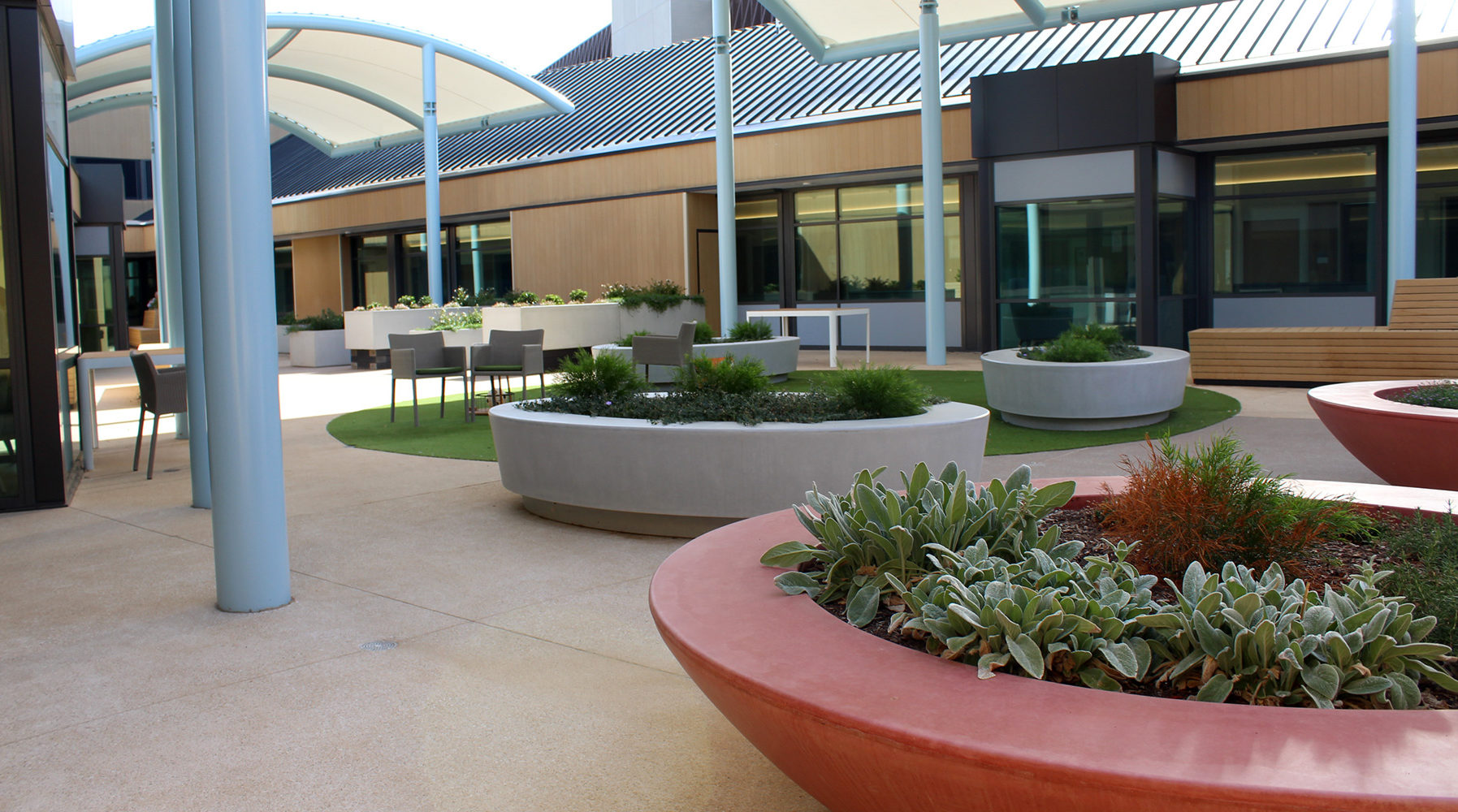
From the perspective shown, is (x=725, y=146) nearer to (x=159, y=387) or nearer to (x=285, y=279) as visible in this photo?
(x=159, y=387)

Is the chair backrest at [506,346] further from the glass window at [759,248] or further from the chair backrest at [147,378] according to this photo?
the glass window at [759,248]

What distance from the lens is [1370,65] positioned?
46.8 ft

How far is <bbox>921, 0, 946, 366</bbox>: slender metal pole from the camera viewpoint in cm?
1566

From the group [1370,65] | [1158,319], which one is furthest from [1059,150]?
[1370,65]

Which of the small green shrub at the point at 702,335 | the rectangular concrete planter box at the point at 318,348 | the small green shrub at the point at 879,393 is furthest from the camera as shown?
the rectangular concrete planter box at the point at 318,348

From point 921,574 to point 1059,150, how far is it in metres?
14.2

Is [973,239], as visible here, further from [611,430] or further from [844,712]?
[844,712]

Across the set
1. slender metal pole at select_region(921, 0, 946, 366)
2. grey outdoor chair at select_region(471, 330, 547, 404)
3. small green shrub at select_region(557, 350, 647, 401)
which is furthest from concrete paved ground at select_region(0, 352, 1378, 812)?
slender metal pole at select_region(921, 0, 946, 366)

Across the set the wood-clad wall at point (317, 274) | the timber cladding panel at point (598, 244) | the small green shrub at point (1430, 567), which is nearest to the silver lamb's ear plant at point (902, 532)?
the small green shrub at point (1430, 567)

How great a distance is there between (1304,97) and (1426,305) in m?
4.54

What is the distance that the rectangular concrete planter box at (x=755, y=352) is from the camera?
13469 mm

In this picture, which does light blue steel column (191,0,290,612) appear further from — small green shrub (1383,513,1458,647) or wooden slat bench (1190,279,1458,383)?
wooden slat bench (1190,279,1458,383)

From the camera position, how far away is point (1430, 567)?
2.80 meters

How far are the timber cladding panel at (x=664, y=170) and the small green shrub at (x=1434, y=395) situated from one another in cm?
1117
